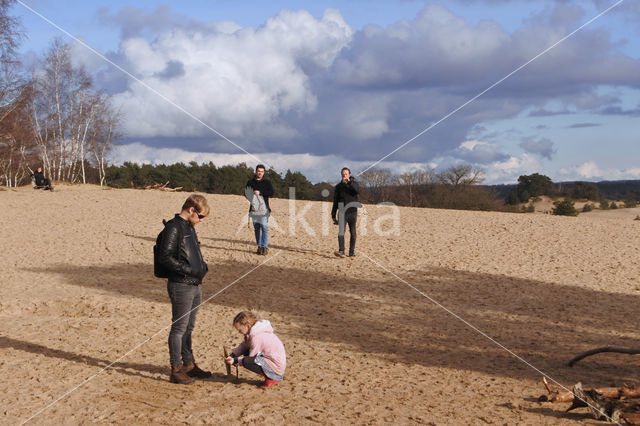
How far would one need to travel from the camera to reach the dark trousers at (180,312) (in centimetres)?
589

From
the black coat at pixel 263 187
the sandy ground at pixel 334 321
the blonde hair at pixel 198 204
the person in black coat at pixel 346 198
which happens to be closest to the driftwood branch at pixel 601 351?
the sandy ground at pixel 334 321

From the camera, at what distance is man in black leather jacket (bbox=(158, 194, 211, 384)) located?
5781 millimetres

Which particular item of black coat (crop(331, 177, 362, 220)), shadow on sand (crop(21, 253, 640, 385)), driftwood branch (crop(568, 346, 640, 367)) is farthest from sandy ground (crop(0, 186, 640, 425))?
black coat (crop(331, 177, 362, 220))

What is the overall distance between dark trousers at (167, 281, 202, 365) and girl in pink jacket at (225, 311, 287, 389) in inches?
17.8

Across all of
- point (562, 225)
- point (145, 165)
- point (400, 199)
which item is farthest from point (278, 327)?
point (145, 165)

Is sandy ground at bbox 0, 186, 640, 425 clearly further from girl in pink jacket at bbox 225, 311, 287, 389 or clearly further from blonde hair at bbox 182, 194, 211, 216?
blonde hair at bbox 182, 194, 211, 216

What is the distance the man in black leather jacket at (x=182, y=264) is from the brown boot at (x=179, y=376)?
6 cm

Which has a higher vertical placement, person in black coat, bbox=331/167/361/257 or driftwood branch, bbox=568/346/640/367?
person in black coat, bbox=331/167/361/257

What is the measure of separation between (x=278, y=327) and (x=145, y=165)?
45.9 meters

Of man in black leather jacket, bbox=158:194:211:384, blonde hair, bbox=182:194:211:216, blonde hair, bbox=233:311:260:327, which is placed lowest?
blonde hair, bbox=233:311:260:327

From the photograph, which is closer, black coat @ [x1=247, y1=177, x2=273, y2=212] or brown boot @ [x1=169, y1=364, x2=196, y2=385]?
brown boot @ [x1=169, y1=364, x2=196, y2=385]

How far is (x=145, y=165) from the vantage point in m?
52.4

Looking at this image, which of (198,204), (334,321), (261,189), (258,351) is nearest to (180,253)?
(198,204)

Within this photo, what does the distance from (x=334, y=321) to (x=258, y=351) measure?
11.5ft
